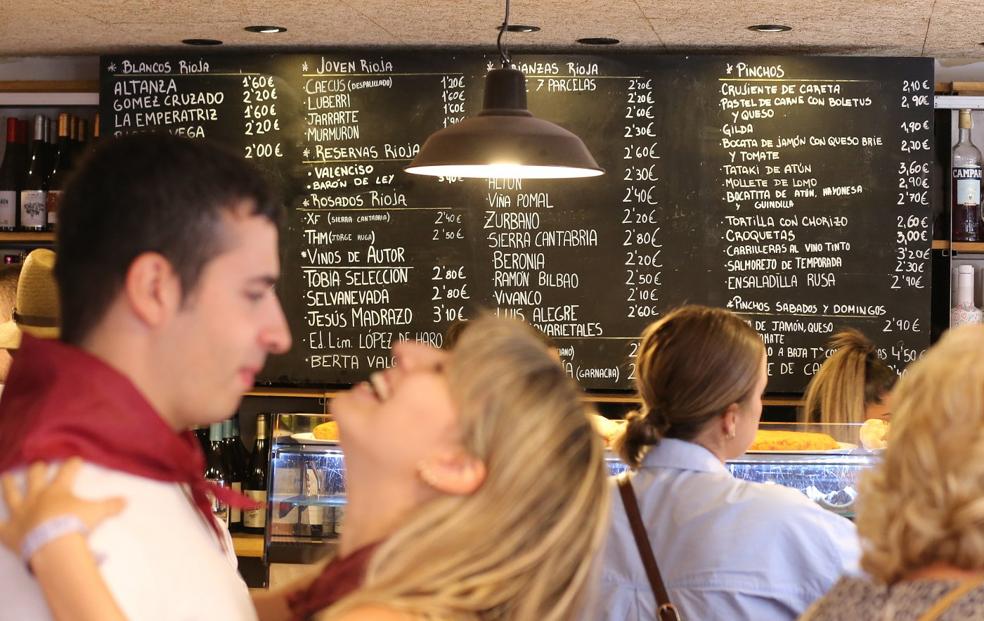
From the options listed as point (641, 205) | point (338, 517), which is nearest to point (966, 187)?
point (641, 205)

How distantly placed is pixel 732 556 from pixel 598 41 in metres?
2.95

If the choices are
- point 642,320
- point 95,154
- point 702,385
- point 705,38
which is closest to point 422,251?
point 642,320

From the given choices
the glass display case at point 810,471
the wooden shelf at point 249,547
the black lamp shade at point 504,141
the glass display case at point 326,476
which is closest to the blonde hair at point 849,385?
the glass display case at point 326,476

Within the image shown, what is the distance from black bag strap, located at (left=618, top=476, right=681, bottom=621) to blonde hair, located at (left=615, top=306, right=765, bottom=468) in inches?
5.1

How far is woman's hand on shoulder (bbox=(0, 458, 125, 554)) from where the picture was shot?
978mm

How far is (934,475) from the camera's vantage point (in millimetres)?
1102

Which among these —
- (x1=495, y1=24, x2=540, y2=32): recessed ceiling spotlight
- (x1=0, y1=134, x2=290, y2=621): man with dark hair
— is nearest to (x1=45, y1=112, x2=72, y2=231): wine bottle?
(x1=495, y1=24, x2=540, y2=32): recessed ceiling spotlight

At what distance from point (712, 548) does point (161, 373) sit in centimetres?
110

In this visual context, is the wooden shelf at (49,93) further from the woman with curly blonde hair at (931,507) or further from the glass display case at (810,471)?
the woman with curly blonde hair at (931,507)

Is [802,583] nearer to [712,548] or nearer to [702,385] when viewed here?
[712,548]

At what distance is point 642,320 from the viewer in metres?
4.63

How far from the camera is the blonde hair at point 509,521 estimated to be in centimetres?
106

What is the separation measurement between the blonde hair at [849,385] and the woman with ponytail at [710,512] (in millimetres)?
2014

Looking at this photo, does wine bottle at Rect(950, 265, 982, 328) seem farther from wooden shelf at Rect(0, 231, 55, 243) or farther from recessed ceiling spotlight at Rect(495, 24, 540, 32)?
wooden shelf at Rect(0, 231, 55, 243)
